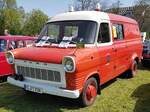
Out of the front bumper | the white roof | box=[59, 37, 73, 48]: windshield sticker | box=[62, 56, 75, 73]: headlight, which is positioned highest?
the white roof

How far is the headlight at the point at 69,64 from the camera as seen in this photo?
6402 mm

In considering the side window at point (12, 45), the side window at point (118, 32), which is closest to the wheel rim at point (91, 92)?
the side window at point (118, 32)

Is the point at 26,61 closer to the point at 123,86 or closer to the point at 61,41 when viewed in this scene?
the point at 61,41

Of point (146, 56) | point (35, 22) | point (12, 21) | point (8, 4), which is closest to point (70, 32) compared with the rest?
point (146, 56)

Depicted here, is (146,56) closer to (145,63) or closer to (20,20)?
(145,63)

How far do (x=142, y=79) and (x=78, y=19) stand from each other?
4172 mm

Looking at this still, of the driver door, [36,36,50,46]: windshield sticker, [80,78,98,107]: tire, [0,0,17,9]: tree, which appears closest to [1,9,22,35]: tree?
[0,0,17,9]: tree

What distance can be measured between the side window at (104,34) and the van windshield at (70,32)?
299mm

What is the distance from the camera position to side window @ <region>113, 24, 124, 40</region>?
8.84 metres

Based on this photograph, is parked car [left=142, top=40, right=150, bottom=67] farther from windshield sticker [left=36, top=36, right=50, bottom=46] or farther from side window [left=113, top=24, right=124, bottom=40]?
windshield sticker [left=36, top=36, right=50, bottom=46]

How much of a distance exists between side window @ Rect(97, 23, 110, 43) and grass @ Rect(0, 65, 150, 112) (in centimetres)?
163

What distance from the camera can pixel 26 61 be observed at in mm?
7199

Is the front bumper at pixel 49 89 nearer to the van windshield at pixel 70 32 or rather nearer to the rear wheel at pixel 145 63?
the van windshield at pixel 70 32

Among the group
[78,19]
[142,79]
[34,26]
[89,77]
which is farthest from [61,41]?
[34,26]
